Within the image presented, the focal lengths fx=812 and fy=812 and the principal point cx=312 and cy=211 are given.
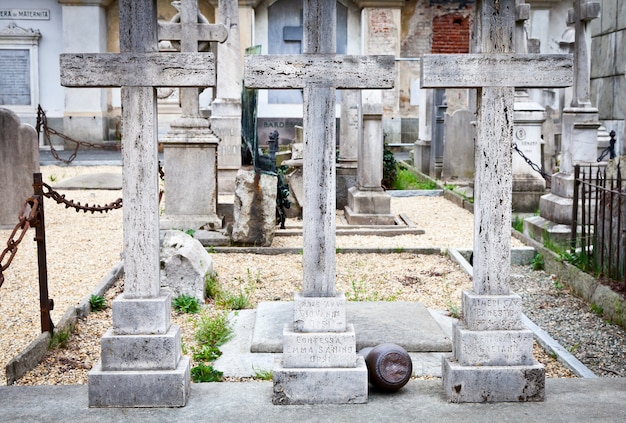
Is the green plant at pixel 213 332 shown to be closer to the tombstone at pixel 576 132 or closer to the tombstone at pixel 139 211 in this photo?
the tombstone at pixel 139 211

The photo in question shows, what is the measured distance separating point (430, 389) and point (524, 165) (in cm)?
731

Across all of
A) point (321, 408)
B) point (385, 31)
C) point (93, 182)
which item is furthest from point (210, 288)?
point (385, 31)

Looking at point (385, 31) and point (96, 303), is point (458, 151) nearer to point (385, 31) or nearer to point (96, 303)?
point (385, 31)

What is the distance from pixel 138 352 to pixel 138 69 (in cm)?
134

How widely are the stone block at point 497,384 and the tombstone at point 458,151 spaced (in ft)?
34.4

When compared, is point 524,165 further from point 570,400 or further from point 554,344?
point 570,400

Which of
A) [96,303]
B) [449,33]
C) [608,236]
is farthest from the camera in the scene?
[449,33]

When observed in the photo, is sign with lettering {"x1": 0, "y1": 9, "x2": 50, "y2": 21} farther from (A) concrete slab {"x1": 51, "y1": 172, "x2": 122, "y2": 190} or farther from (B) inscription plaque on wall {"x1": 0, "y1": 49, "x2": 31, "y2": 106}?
(A) concrete slab {"x1": 51, "y1": 172, "x2": 122, "y2": 190}

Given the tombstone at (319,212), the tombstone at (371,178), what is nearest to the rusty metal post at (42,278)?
the tombstone at (319,212)

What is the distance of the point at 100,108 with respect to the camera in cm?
2259

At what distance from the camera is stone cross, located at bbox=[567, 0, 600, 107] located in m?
9.58

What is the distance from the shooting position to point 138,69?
12.5 ft

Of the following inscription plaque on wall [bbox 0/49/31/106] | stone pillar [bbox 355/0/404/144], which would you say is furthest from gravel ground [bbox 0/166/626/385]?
inscription plaque on wall [bbox 0/49/31/106]

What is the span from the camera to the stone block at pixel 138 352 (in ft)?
12.7
